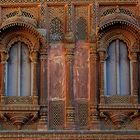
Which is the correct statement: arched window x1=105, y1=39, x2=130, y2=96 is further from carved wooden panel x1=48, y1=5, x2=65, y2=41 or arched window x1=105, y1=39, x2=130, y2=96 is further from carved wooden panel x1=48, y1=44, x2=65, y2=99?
carved wooden panel x1=48, y1=5, x2=65, y2=41

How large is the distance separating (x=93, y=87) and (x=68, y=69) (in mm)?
760

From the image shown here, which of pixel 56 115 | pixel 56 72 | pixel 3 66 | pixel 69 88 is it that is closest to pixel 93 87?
pixel 69 88

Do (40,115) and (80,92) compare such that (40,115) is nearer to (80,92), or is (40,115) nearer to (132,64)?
(80,92)

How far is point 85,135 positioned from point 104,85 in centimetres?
130

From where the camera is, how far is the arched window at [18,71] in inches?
523

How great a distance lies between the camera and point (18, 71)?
13.3 m

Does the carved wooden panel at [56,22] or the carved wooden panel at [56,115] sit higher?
the carved wooden panel at [56,22]

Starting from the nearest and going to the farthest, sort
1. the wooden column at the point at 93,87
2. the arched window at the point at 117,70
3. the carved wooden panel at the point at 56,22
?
the wooden column at the point at 93,87, the arched window at the point at 117,70, the carved wooden panel at the point at 56,22

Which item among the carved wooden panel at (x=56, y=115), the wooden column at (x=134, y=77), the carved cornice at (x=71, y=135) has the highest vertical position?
the wooden column at (x=134, y=77)

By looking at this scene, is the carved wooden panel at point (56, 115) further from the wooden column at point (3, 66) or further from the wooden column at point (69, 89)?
the wooden column at point (3, 66)

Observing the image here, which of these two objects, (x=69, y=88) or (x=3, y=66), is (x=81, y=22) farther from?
(x=3, y=66)

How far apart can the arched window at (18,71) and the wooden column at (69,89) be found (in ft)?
3.14

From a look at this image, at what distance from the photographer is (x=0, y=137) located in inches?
512

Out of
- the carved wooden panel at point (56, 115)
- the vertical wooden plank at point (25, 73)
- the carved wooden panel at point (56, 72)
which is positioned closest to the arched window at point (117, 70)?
the carved wooden panel at point (56, 72)
